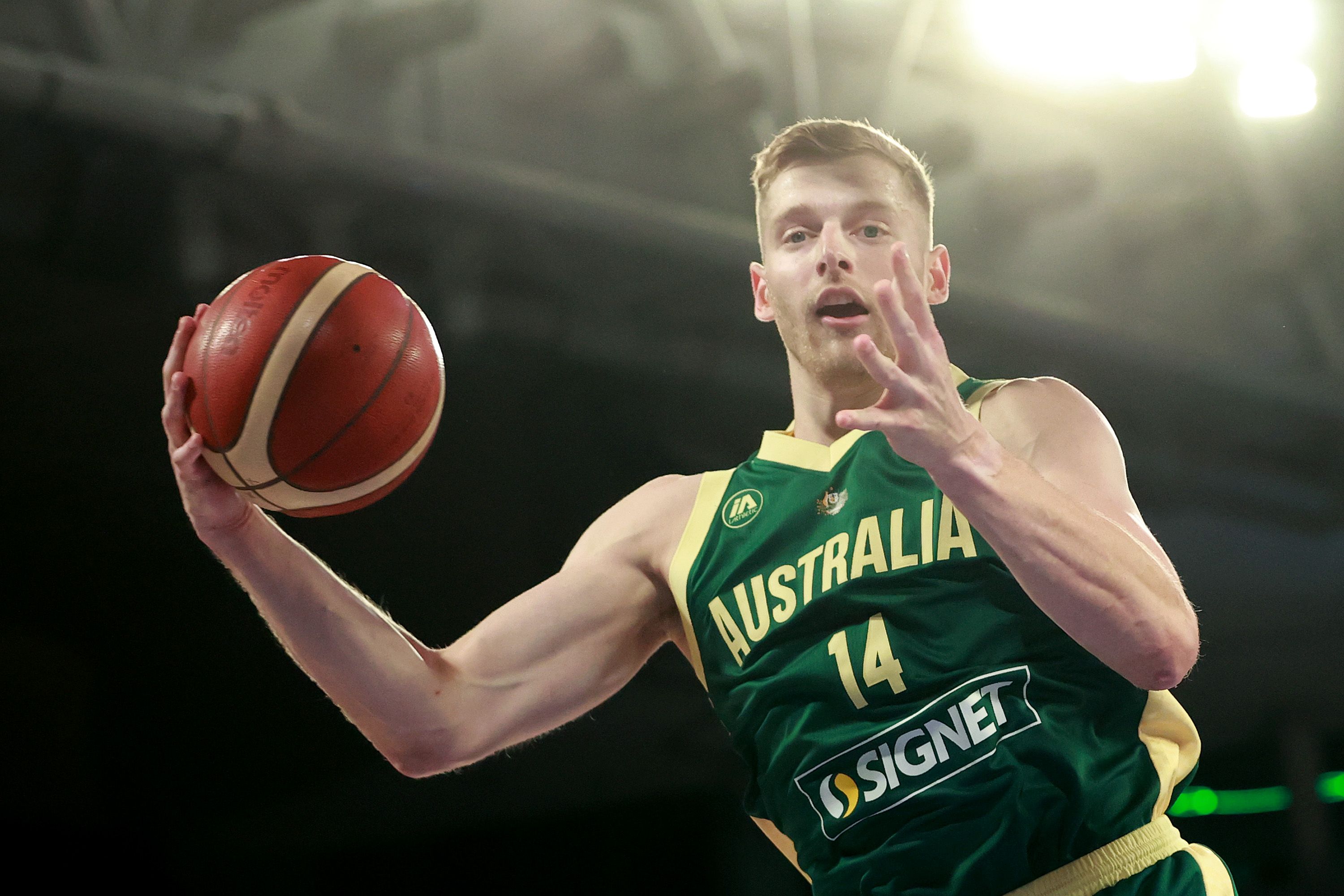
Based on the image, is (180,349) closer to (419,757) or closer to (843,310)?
(419,757)

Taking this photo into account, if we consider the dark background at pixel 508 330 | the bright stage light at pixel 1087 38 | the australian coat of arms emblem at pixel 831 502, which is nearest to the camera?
the australian coat of arms emblem at pixel 831 502

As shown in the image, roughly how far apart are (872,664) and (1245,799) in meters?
6.08

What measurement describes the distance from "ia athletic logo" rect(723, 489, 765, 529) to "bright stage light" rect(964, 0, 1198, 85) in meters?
3.24

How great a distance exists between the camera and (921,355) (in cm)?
139

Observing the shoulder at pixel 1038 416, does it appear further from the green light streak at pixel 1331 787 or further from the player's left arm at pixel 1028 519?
the green light streak at pixel 1331 787

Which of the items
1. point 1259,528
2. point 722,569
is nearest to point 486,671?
point 722,569

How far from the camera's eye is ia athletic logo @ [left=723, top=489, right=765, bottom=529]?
199 centimetres

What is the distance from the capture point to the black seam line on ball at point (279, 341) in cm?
166

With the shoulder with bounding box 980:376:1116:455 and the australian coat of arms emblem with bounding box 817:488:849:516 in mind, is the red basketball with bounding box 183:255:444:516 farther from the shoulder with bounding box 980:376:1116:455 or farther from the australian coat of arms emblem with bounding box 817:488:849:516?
the shoulder with bounding box 980:376:1116:455

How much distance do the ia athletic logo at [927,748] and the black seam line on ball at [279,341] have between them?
90 centimetres

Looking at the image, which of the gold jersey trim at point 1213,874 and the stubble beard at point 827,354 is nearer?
the gold jersey trim at point 1213,874

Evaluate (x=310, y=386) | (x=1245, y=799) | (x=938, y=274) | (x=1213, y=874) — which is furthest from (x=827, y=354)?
(x=1245, y=799)

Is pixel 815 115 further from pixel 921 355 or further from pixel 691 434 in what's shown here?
pixel 921 355

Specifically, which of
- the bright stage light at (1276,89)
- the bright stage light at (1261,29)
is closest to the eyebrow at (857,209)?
the bright stage light at (1261,29)
